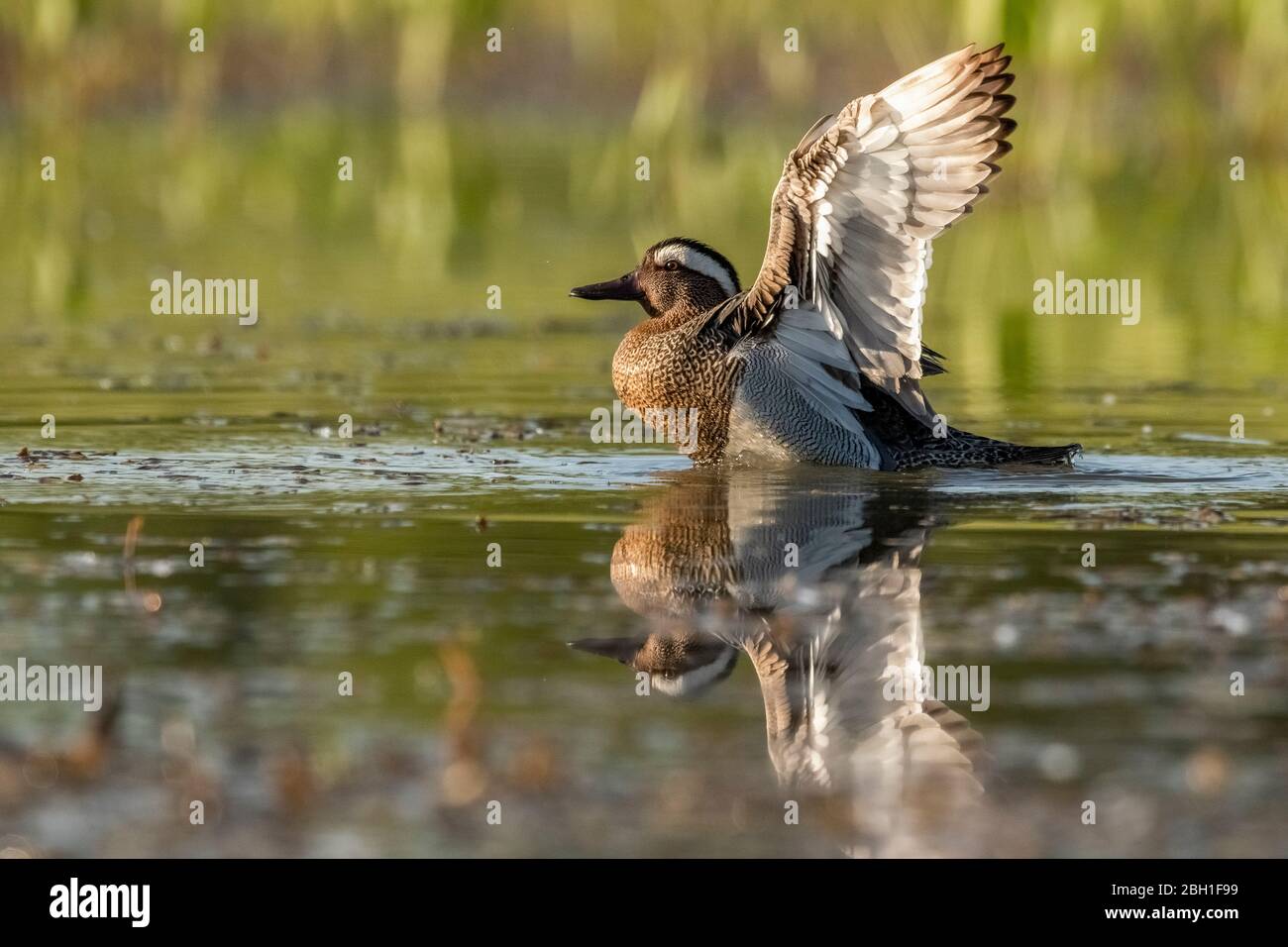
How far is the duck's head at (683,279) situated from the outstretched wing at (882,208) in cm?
68

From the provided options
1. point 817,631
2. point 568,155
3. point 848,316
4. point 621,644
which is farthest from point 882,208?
point 568,155

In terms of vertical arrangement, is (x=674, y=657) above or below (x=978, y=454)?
below

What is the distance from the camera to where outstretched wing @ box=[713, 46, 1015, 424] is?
8.02 meters

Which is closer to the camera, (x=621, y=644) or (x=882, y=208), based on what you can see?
(x=621, y=644)

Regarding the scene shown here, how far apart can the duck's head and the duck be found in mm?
101

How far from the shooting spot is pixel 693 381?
9102 millimetres

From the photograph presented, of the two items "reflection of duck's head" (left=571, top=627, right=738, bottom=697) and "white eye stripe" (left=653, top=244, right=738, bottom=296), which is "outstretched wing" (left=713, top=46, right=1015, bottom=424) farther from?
"reflection of duck's head" (left=571, top=627, right=738, bottom=697)

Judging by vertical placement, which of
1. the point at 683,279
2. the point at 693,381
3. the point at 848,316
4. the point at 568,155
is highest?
the point at 568,155

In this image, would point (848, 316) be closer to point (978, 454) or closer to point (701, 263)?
point (978, 454)

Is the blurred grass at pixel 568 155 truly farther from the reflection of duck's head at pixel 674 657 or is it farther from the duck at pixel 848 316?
the reflection of duck's head at pixel 674 657

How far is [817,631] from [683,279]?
410 cm

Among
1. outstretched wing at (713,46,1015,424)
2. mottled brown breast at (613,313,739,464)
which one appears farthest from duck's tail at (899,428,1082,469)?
mottled brown breast at (613,313,739,464)

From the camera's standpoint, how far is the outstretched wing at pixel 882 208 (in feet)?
26.3

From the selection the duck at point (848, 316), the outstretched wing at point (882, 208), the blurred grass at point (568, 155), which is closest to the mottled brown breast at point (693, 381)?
the duck at point (848, 316)
